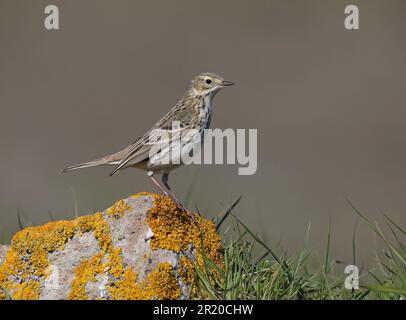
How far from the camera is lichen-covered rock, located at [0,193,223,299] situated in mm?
5879

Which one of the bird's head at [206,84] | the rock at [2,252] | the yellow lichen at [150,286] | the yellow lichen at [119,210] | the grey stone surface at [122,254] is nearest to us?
the yellow lichen at [150,286]

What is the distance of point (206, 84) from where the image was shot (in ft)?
27.8

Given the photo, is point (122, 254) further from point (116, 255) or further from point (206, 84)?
point (206, 84)

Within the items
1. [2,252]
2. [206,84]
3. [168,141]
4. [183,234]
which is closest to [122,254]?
[183,234]

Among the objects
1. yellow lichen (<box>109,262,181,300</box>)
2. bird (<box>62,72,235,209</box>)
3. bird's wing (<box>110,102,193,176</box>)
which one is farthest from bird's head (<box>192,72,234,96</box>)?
yellow lichen (<box>109,262,181,300</box>)

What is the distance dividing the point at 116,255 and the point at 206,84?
291 cm

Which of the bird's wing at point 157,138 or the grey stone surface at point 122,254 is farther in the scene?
the bird's wing at point 157,138

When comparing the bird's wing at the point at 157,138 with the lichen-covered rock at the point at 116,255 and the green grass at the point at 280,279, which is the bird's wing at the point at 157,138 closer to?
the lichen-covered rock at the point at 116,255

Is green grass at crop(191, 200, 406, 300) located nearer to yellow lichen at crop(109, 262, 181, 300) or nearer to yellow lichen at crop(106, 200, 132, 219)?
yellow lichen at crop(109, 262, 181, 300)

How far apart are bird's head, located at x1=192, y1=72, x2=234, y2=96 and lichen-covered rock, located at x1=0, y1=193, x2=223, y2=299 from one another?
2.24 metres

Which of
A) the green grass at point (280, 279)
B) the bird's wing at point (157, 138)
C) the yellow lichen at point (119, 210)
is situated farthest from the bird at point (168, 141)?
the green grass at point (280, 279)

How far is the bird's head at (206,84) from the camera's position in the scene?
331 inches

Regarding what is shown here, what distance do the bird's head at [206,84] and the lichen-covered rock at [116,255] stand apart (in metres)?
2.24

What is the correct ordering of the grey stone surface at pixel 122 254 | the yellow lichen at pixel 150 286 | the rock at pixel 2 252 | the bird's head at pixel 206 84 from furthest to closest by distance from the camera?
the bird's head at pixel 206 84, the rock at pixel 2 252, the grey stone surface at pixel 122 254, the yellow lichen at pixel 150 286
